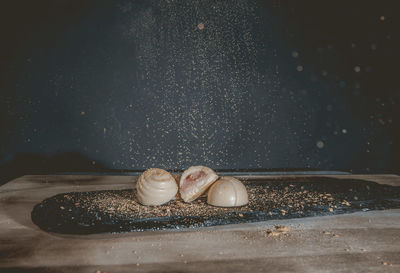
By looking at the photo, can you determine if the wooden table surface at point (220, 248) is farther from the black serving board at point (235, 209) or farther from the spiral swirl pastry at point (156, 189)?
the spiral swirl pastry at point (156, 189)

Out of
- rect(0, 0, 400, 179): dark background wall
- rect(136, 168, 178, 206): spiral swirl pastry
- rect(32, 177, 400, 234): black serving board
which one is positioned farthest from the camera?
rect(0, 0, 400, 179): dark background wall

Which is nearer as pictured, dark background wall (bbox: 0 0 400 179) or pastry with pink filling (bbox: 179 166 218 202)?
pastry with pink filling (bbox: 179 166 218 202)

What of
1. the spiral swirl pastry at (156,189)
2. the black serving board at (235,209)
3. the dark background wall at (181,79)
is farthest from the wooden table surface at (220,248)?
the dark background wall at (181,79)

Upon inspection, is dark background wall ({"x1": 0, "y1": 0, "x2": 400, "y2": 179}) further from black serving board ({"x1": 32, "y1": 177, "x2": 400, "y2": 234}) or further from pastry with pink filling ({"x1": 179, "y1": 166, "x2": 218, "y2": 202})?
pastry with pink filling ({"x1": 179, "y1": 166, "x2": 218, "y2": 202})

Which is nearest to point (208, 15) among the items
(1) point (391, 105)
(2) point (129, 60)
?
(2) point (129, 60)

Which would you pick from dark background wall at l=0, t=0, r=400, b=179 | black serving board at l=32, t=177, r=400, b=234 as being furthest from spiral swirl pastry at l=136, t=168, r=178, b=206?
dark background wall at l=0, t=0, r=400, b=179

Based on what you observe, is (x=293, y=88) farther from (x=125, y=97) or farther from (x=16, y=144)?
(x=16, y=144)
